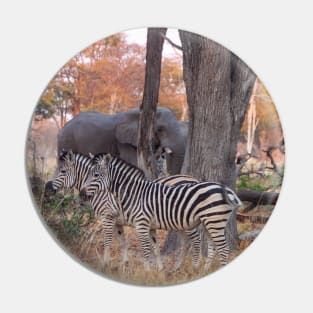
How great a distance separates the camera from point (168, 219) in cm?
432

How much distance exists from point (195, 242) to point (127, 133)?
1017 mm

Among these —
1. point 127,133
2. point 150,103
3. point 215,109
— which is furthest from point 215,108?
point 127,133

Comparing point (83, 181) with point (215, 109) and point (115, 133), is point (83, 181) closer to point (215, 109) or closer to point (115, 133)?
point (115, 133)

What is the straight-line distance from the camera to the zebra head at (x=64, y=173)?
4223mm

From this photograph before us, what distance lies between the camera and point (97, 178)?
4.30m

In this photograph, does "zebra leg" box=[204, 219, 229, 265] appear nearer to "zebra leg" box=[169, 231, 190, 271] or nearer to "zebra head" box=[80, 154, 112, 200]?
"zebra leg" box=[169, 231, 190, 271]

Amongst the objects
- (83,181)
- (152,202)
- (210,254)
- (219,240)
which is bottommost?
(210,254)

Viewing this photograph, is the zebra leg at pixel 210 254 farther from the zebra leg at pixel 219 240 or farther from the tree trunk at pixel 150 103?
the tree trunk at pixel 150 103

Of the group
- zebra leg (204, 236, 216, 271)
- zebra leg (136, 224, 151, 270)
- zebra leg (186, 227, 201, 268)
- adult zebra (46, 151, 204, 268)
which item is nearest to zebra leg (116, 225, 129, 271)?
adult zebra (46, 151, 204, 268)

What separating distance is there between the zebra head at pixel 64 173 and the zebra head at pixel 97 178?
0.43 feet

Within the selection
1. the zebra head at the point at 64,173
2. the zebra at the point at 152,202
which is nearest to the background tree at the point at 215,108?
the zebra at the point at 152,202

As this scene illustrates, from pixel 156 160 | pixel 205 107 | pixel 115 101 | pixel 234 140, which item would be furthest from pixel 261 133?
pixel 115 101

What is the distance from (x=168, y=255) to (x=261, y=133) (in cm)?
121

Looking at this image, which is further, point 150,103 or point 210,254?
point 210,254
